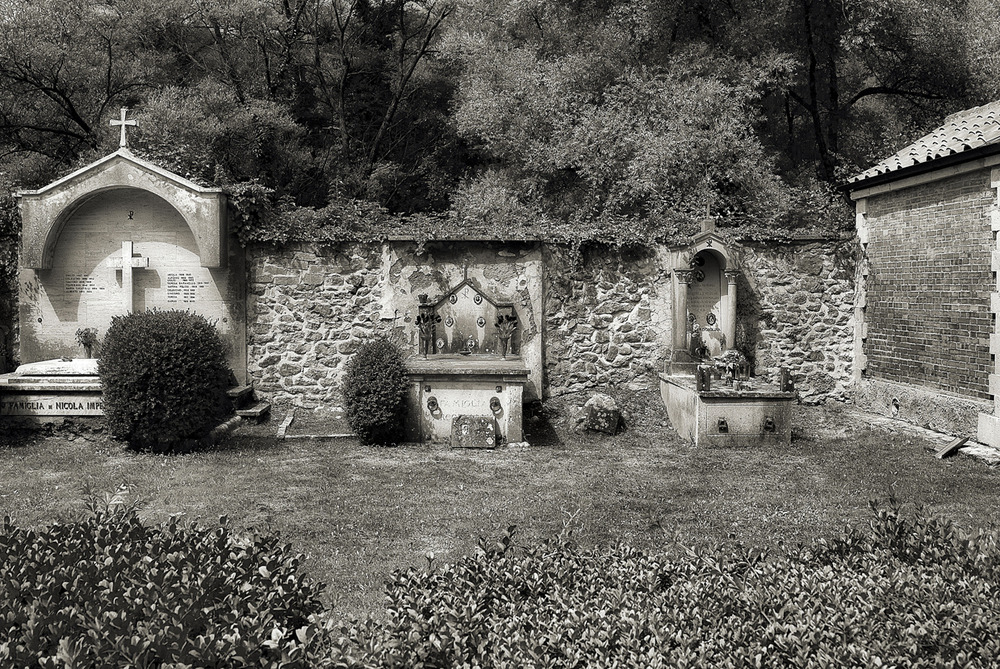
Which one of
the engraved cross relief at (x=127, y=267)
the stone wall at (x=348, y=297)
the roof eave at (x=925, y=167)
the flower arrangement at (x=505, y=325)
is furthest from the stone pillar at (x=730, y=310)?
the engraved cross relief at (x=127, y=267)

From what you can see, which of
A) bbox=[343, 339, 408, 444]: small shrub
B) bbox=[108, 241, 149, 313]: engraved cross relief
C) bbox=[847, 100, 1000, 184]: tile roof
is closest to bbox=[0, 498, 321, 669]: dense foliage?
bbox=[343, 339, 408, 444]: small shrub

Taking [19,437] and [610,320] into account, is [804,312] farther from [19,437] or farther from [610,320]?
[19,437]

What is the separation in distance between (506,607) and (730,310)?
9265mm

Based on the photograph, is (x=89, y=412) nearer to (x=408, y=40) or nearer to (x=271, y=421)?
(x=271, y=421)

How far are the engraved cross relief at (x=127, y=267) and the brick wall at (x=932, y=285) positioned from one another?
1183 cm

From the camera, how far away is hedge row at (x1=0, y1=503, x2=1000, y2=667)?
2783mm

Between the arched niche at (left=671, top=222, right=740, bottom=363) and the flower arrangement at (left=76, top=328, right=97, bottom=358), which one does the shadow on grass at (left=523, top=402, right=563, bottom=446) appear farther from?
the flower arrangement at (left=76, top=328, right=97, bottom=358)

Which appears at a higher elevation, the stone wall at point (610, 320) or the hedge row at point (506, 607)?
the stone wall at point (610, 320)

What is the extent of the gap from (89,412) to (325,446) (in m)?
3.34

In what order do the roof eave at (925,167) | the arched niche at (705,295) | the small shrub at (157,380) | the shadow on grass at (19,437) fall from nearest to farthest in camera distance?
the small shrub at (157,380)
the shadow on grass at (19,437)
the roof eave at (925,167)
the arched niche at (705,295)

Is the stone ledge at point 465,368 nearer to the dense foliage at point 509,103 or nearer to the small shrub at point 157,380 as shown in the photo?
the dense foliage at point 509,103

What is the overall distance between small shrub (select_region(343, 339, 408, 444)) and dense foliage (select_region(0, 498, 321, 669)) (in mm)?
5769

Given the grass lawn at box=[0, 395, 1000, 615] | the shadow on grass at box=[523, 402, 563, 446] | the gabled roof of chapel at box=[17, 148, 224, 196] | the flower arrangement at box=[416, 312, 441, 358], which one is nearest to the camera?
the grass lawn at box=[0, 395, 1000, 615]

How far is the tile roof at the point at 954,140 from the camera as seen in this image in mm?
9898
